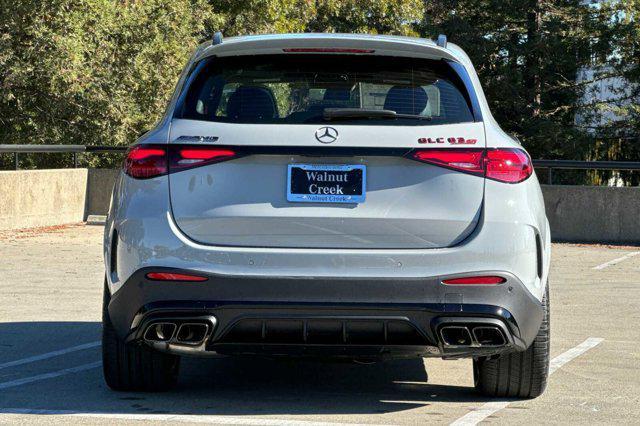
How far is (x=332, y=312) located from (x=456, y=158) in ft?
2.78

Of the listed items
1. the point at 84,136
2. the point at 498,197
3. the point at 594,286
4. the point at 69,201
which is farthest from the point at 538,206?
the point at 84,136

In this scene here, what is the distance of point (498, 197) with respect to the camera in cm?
577

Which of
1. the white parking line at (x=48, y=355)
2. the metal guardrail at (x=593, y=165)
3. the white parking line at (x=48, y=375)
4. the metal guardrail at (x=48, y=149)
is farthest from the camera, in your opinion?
the metal guardrail at (x=48, y=149)

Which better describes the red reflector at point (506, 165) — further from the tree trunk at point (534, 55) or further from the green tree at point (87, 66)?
the tree trunk at point (534, 55)

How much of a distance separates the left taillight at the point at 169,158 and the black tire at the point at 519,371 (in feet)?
5.53

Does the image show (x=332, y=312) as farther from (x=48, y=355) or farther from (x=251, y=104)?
(x=48, y=355)

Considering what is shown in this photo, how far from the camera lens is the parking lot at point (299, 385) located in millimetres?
6043

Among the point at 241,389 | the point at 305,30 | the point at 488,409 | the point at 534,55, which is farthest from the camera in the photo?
the point at 534,55

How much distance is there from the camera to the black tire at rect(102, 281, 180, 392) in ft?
20.7

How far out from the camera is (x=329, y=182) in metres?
5.69

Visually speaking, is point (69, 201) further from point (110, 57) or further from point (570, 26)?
point (570, 26)

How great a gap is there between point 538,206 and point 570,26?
47.3m

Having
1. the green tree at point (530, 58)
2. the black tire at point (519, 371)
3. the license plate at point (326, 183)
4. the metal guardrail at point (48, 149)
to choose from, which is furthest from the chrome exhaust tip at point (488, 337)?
the green tree at point (530, 58)

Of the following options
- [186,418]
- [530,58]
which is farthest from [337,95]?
[530,58]
